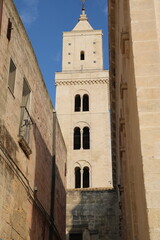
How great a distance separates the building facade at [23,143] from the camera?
8.86 m

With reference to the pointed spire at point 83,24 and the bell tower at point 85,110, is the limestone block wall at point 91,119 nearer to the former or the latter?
the bell tower at point 85,110

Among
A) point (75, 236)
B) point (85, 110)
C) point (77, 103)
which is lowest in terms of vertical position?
point (75, 236)

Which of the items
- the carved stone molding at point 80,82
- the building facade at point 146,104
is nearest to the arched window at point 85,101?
the carved stone molding at point 80,82

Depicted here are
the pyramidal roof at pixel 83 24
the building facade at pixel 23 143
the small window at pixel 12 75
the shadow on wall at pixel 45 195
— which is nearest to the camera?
the building facade at pixel 23 143

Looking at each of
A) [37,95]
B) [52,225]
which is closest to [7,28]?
[37,95]

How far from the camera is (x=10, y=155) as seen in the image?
29.6 feet

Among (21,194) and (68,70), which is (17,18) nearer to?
(21,194)

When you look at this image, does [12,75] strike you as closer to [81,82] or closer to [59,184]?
[59,184]

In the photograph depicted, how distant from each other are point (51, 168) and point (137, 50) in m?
8.26

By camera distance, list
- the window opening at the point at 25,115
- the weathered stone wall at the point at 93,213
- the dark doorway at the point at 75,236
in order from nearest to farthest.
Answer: the window opening at the point at 25,115, the weathered stone wall at the point at 93,213, the dark doorway at the point at 75,236

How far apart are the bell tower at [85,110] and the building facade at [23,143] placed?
72.2 ft

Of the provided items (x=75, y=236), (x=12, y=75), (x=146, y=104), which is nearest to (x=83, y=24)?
(x=75, y=236)

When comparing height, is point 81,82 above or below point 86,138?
above

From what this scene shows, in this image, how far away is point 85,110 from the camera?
40500mm
